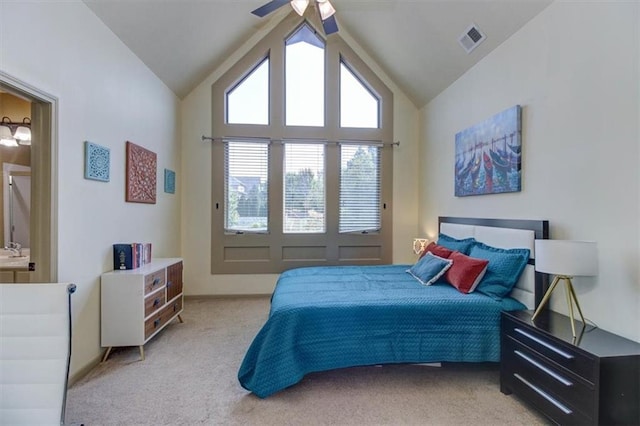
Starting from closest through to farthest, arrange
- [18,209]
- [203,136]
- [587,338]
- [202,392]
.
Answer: [587,338] < [202,392] < [18,209] < [203,136]

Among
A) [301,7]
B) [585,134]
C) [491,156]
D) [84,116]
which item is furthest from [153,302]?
[585,134]

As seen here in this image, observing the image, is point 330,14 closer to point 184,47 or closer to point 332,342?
point 184,47

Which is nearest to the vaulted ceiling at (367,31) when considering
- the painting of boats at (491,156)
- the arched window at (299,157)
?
the arched window at (299,157)

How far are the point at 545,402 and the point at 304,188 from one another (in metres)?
A: 3.80

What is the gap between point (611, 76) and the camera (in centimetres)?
204

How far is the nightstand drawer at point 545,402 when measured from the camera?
5.74 feet

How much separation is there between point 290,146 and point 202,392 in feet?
11.7

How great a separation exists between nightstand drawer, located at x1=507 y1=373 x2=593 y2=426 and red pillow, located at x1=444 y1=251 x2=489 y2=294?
0.71 metres

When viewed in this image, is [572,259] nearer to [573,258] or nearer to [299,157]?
[573,258]

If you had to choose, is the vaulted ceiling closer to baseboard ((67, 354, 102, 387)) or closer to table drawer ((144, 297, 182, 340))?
table drawer ((144, 297, 182, 340))

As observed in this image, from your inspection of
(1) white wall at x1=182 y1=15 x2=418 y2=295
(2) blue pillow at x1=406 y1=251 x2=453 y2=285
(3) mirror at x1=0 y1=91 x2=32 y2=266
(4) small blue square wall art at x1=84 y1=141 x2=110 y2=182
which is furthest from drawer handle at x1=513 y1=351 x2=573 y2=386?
(3) mirror at x1=0 y1=91 x2=32 y2=266

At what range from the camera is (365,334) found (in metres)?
2.36

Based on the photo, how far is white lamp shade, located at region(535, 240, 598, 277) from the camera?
6.38 feet

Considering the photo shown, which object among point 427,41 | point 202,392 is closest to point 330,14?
point 427,41
